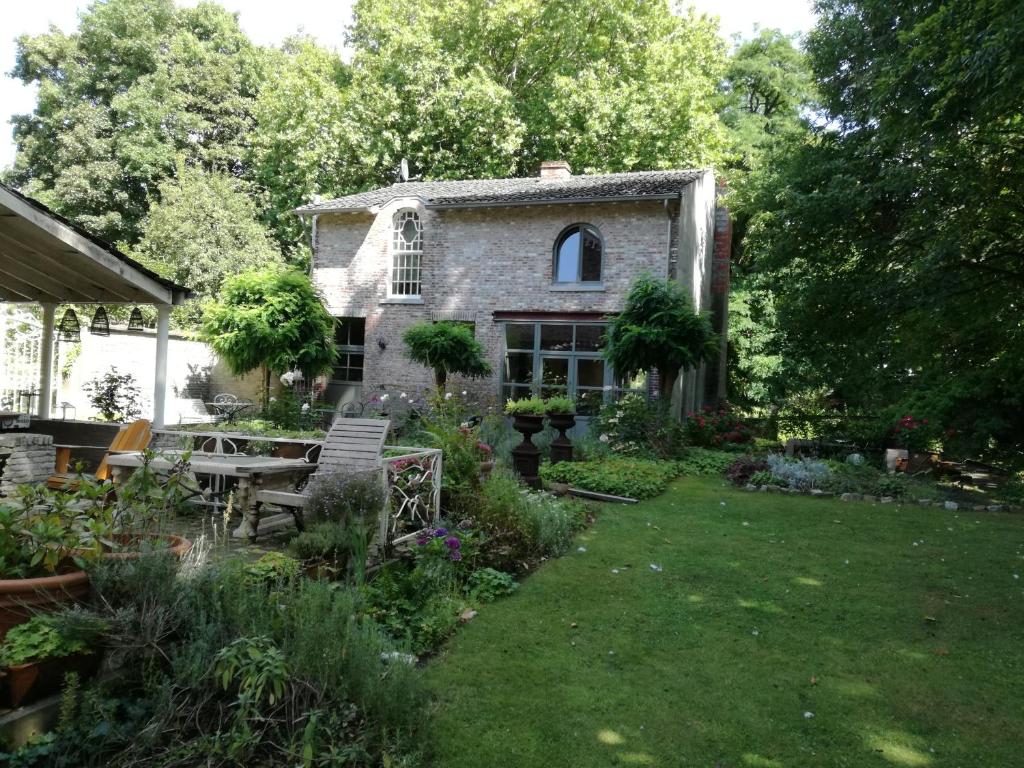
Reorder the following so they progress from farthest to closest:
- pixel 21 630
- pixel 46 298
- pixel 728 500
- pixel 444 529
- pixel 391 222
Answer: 1. pixel 391 222
2. pixel 728 500
3. pixel 46 298
4. pixel 444 529
5. pixel 21 630

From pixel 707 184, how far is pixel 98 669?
19.3 meters

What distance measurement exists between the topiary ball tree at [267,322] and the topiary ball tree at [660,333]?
22.9 feet

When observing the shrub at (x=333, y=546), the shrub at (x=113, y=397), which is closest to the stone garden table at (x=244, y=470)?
the shrub at (x=333, y=546)

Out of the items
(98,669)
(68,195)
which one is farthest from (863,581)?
(68,195)

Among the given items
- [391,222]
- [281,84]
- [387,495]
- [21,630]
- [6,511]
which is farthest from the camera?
[281,84]

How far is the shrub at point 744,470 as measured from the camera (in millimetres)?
11430

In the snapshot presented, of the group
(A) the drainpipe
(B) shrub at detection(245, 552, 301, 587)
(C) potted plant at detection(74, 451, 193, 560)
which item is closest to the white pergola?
(C) potted plant at detection(74, 451, 193, 560)

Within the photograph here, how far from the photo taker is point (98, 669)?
2.95 meters

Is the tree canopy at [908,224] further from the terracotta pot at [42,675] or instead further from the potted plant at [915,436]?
the terracotta pot at [42,675]

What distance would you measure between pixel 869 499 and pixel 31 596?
10.6 m

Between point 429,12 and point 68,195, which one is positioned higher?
point 429,12

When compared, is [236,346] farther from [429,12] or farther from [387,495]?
Answer: [429,12]

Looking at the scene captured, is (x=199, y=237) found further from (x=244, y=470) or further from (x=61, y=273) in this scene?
(x=244, y=470)

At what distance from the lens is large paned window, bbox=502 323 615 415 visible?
16.4 metres
